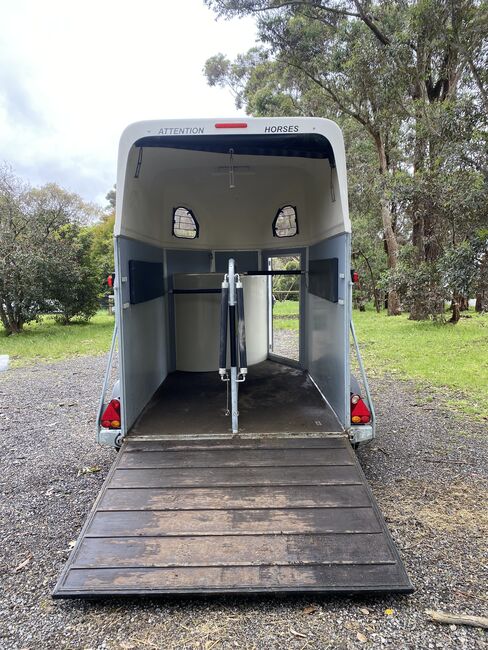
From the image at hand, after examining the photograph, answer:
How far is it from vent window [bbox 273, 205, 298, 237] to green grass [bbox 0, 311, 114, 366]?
601 centimetres

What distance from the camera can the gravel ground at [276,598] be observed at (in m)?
2.06

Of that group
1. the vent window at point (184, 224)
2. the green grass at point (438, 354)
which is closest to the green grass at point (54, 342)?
the vent window at point (184, 224)

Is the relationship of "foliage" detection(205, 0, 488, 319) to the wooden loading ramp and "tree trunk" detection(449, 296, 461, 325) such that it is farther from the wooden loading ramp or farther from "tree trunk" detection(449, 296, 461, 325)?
the wooden loading ramp

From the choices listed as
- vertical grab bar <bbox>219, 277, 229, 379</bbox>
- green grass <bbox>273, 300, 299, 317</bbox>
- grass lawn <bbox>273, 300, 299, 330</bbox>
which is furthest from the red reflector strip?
green grass <bbox>273, 300, 299, 317</bbox>

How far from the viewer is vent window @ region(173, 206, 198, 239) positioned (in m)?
6.08

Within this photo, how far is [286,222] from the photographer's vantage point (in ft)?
20.4

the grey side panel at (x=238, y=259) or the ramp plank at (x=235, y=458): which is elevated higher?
the grey side panel at (x=238, y=259)

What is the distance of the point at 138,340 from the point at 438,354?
7.03m

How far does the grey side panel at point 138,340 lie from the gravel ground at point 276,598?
82cm

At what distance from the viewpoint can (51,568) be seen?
266 cm

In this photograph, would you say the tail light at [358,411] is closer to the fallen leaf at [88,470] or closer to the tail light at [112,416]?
the tail light at [112,416]

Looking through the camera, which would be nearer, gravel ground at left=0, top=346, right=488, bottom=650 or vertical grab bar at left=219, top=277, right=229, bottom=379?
gravel ground at left=0, top=346, right=488, bottom=650

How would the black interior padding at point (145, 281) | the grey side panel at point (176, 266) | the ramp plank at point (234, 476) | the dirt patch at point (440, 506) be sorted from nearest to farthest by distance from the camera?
the ramp plank at point (234, 476), the dirt patch at point (440, 506), the black interior padding at point (145, 281), the grey side panel at point (176, 266)

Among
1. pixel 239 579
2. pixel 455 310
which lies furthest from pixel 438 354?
pixel 239 579
